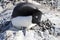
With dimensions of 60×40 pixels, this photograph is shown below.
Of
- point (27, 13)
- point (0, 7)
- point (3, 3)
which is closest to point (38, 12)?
point (27, 13)

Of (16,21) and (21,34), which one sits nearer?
(21,34)

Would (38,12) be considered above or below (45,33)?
above

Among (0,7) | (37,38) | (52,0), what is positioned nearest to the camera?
(37,38)

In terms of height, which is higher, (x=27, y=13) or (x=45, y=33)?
(x=27, y=13)

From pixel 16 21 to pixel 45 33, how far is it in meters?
→ 0.59

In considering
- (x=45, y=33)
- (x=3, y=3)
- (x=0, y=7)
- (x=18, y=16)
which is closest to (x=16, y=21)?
(x=18, y=16)

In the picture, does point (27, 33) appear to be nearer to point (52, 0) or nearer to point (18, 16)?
point (18, 16)

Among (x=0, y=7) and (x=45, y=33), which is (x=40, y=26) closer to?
(x=45, y=33)

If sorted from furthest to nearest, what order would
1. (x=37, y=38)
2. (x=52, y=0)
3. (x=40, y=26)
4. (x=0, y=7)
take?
(x=52, y=0) → (x=0, y=7) → (x=40, y=26) → (x=37, y=38)

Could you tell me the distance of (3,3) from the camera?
26.5 ft

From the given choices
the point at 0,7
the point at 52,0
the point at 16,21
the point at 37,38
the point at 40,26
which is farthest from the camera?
the point at 52,0

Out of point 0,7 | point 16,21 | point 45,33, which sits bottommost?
point 0,7

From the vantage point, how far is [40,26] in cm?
388

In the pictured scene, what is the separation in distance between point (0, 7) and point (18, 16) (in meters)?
4.05
